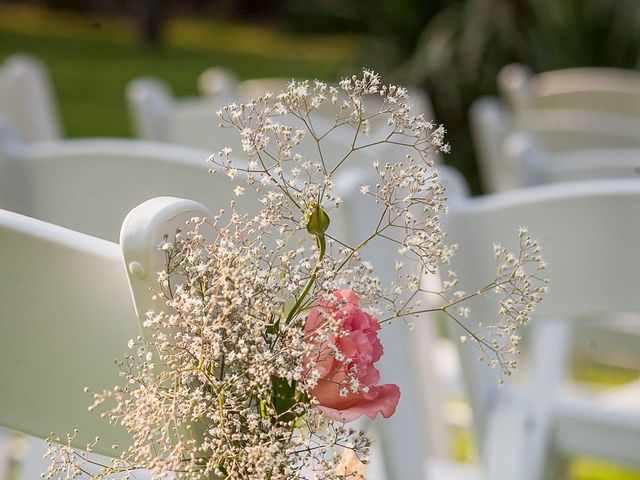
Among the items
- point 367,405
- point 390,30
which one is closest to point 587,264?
point 367,405

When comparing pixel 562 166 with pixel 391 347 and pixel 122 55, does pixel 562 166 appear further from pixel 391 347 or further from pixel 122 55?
pixel 122 55

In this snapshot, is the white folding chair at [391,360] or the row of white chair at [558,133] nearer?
the white folding chair at [391,360]

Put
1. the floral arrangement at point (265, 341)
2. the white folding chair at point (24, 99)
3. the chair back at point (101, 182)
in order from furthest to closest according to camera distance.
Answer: the white folding chair at point (24, 99)
the chair back at point (101, 182)
the floral arrangement at point (265, 341)

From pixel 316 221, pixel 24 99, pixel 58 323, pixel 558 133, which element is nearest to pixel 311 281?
pixel 316 221

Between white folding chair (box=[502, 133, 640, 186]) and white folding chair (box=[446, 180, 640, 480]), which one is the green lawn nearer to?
white folding chair (box=[502, 133, 640, 186])

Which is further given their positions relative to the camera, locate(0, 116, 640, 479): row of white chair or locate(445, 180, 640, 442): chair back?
locate(445, 180, 640, 442): chair back

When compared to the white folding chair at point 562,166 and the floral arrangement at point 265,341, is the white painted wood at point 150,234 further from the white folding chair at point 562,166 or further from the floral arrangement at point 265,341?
the white folding chair at point 562,166

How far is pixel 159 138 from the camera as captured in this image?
1917mm

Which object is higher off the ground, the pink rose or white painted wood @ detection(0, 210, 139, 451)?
white painted wood @ detection(0, 210, 139, 451)

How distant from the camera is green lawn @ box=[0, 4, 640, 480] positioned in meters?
8.10

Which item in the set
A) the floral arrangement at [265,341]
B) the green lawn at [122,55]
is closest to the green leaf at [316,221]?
the floral arrangement at [265,341]

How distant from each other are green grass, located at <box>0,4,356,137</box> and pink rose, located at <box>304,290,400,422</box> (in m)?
6.70

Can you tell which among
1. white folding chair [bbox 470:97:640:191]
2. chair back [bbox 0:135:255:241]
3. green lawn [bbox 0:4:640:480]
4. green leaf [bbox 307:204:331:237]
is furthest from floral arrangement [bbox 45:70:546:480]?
green lawn [bbox 0:4:640:480]

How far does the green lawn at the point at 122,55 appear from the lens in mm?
8102
